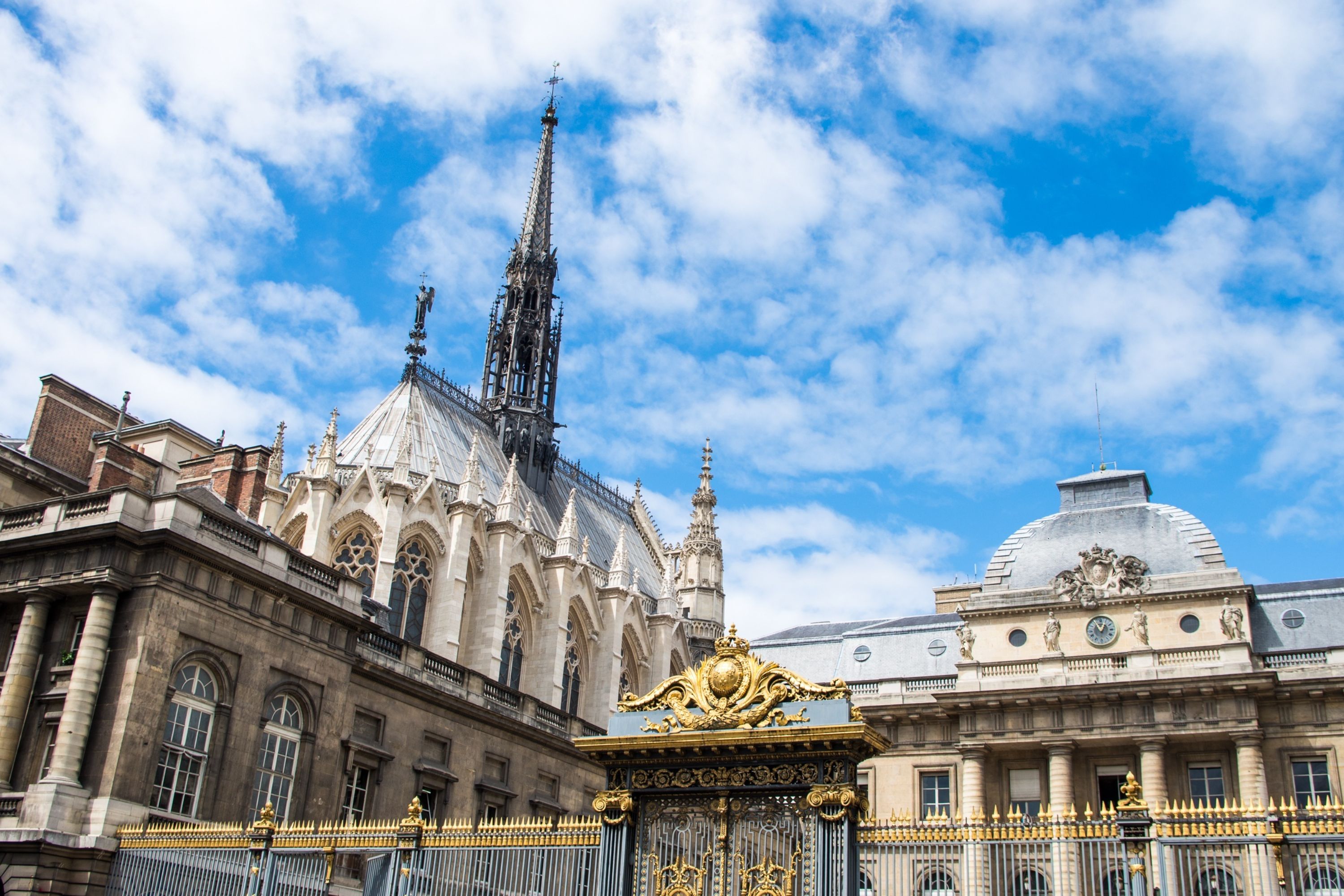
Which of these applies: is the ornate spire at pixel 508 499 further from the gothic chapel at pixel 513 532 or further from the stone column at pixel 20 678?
the stone column at pixel 20 678

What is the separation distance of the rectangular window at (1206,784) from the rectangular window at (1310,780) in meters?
1.64

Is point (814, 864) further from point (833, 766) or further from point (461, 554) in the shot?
point (461, 554)

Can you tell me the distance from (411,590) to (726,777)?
30.1 metres

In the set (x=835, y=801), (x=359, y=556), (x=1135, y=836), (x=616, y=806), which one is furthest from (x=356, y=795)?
(x=1135, y=836)

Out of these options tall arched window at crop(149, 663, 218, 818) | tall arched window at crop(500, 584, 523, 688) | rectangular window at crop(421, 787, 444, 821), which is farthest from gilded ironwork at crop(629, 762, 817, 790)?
tall arched window at crop(500, 584, 523, 688)

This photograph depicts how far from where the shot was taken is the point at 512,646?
4516 cm

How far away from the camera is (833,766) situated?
11953mm

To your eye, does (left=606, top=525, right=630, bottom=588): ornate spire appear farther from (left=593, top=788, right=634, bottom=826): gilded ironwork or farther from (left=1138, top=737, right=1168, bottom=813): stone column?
(left=593, top=788, right=634, bottom=826): gilded ironwork

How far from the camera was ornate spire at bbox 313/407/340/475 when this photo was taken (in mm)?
39812

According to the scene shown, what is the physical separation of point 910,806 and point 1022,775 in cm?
305

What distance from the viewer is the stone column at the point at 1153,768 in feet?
99.9

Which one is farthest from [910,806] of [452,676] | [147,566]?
[147,566]

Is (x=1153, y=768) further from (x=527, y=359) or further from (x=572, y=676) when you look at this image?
(x=527, y=359)

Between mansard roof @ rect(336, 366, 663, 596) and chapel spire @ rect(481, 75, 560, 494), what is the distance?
912 millimetres
